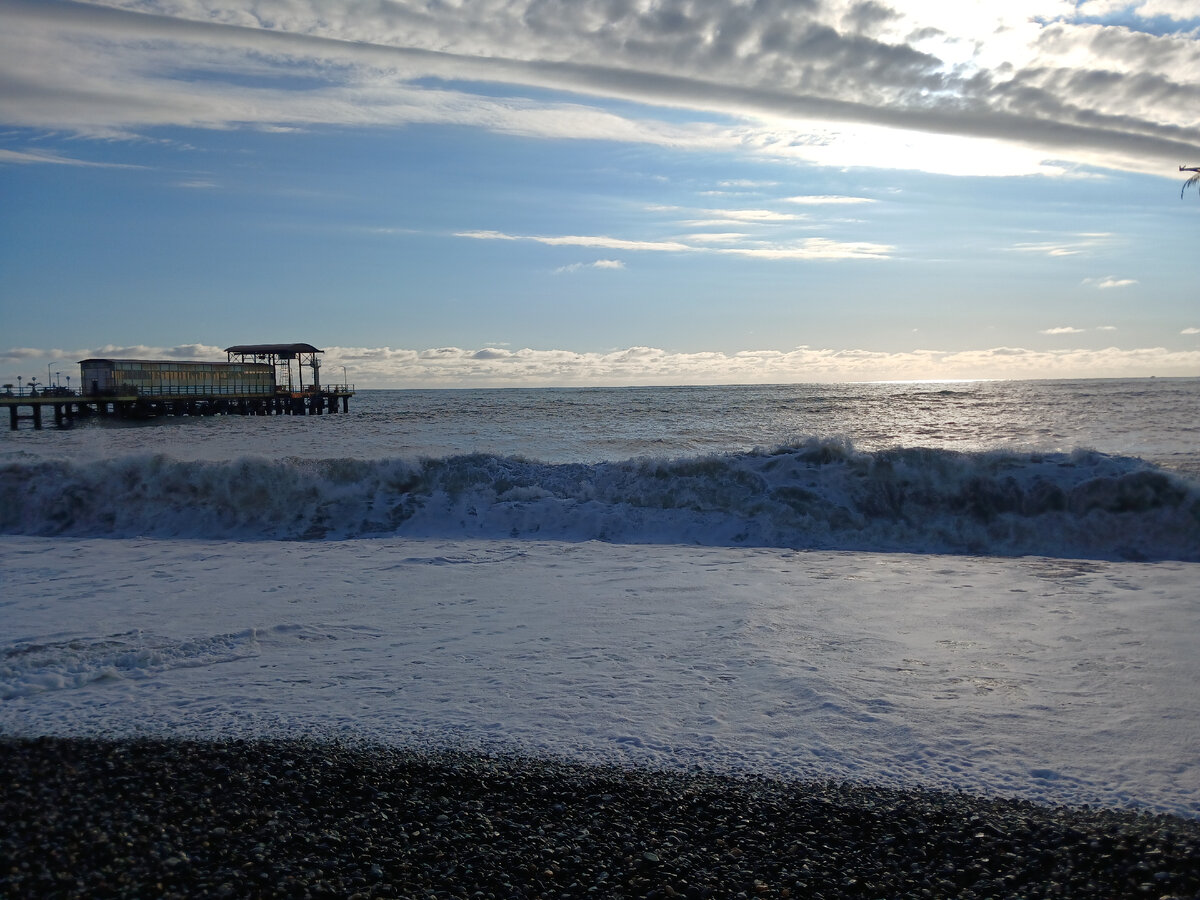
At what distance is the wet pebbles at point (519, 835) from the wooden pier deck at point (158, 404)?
188 feet

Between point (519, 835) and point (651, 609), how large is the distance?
3848 millimetres

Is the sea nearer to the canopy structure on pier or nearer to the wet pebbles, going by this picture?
the wet pebbles

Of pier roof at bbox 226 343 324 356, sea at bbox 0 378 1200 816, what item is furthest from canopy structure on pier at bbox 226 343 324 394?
sea at bbox 0 378 1200 816

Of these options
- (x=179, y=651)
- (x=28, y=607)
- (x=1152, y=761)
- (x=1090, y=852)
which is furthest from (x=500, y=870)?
(x=28, y=607)

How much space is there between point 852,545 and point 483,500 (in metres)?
5.53

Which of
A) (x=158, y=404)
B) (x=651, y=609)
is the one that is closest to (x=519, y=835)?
(x=651, y=609)

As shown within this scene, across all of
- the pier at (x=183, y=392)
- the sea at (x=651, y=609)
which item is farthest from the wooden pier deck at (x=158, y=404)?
the sea at (x=651, y=609)

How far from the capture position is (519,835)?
3545mm

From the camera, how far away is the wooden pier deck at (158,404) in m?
52.6

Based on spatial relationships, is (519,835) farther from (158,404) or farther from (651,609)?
(158,404)

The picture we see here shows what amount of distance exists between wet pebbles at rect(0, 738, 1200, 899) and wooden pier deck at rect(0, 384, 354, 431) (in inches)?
2251

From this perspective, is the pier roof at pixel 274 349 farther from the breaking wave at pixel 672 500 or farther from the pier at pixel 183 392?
the breaking wave at pixel 672 500

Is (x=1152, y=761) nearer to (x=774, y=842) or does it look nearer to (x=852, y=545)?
(x=774, y=842)

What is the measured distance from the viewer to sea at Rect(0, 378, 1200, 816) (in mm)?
4605
